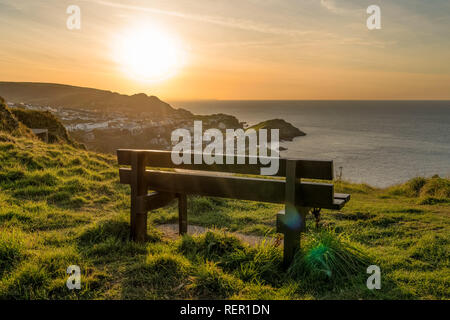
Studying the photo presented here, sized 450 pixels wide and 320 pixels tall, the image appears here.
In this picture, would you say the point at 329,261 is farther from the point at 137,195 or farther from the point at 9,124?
the point at 9,124

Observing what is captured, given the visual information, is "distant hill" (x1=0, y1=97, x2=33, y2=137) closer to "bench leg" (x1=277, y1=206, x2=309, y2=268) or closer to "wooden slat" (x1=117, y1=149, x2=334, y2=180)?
"wooden slat" (x1=117, y1=149, x2=334, y2=180)

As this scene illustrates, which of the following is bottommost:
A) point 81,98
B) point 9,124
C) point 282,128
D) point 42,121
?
point 9,124

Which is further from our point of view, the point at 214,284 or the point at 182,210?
the point at 182,210

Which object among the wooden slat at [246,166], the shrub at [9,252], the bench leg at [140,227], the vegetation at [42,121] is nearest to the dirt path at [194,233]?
the bench leg at [140,227]

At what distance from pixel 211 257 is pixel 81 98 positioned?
96.4m

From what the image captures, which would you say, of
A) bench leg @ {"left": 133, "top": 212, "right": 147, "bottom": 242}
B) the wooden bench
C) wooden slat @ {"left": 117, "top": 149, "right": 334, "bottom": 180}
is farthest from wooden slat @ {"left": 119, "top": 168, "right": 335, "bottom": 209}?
bench leg @ {"left": 133, "top": 212, "right": 147, "bottom": 242}

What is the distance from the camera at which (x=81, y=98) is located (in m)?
90.6

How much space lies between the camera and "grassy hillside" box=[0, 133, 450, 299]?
3410 mm

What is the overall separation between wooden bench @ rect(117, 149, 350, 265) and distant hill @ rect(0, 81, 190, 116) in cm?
8194

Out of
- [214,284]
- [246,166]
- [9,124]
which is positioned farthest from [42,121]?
[214,284]
